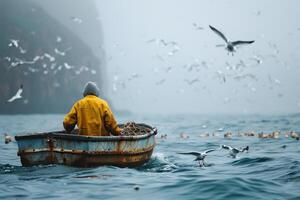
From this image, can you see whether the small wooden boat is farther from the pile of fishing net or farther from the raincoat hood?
the pile of fishing net

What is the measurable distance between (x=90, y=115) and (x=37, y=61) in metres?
122

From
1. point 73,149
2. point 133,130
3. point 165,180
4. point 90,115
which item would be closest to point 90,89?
point 90,115

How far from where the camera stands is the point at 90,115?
13.8 meters

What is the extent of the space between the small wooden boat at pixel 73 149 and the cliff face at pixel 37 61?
98175mm

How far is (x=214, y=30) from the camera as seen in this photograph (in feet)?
66.2

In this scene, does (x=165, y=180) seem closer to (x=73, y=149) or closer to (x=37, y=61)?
(x=73, y=149)

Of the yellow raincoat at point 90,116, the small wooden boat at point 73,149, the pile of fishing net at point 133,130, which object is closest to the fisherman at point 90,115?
the yellow raincoat at point 90,116

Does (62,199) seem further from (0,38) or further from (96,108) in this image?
(0,38)

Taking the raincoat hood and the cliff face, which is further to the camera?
the cliff face

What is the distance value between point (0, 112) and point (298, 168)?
330 ft

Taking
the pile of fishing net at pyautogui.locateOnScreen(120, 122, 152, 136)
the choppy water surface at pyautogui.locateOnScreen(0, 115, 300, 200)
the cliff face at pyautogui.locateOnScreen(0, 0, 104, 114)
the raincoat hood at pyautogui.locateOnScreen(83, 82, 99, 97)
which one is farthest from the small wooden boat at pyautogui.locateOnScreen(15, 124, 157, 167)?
the cliff face at pyautogui.locateOnScreen(0, 0, 104, 114)

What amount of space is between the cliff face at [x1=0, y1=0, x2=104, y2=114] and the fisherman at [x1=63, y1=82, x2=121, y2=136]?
322 feet

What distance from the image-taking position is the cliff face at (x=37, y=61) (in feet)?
382

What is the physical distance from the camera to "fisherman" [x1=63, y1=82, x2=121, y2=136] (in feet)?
45.4
